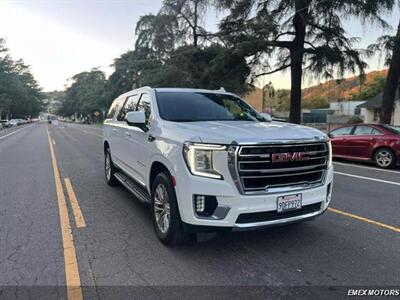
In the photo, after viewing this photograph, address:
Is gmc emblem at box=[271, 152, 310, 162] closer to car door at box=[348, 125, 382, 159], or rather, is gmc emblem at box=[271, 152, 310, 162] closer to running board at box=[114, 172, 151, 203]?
running board at box=[114, 172, 151, 203]

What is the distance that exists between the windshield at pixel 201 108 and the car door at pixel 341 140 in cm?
820

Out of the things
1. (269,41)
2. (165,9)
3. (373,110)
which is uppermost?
(165,9)

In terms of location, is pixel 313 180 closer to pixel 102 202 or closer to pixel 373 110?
pixel 102 202

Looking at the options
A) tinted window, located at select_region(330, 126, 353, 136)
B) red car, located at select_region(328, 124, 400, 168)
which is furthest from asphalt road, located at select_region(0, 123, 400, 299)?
tinted window, located at select_region(330, 126, 353, 136)

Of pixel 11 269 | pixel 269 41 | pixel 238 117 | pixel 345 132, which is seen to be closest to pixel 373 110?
pixel 269 41

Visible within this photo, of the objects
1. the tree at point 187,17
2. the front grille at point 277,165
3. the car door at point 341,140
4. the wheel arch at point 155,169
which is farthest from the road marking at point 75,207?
the tree at point 187,17

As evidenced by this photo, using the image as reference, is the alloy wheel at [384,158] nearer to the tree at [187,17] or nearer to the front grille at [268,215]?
the front grille at [268,215]

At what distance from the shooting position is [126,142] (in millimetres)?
6273

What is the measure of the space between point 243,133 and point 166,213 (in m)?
1.38

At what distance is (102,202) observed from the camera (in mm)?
6613

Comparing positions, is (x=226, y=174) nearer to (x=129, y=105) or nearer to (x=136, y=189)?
(x=136, y=189)

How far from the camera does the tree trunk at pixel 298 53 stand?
18.7 meters

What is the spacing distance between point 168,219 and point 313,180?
1.83m

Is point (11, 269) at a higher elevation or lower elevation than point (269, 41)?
lower
